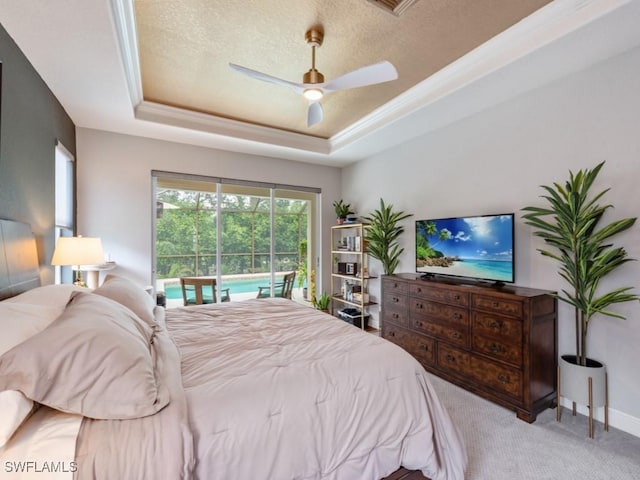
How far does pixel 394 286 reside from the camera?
3461mm

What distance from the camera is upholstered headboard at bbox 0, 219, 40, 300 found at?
5.51ft

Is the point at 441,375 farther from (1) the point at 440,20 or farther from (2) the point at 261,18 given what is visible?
(2) the point at 261,18

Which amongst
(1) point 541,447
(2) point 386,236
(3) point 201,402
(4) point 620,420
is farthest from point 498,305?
(3) point 201,402

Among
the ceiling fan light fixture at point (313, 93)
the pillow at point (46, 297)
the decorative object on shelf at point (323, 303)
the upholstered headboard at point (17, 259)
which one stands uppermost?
the ceiling fan light fixture at point (313, 93)

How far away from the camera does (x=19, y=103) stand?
2.00 m

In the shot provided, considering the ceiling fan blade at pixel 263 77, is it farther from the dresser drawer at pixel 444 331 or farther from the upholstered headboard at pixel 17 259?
the dresser drawer at pixel 444 331

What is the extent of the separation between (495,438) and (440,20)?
298cm

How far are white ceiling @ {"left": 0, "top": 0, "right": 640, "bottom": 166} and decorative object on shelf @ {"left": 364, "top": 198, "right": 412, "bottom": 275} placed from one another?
1026mm

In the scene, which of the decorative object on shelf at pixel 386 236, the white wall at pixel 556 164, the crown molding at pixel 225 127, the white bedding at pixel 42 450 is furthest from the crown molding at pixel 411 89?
the white bedding at pixel 42 450

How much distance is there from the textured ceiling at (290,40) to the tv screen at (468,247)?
148 centimetres

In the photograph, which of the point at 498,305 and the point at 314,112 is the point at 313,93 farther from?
the point at 498,305

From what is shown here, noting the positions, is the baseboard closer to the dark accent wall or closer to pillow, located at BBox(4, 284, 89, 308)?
pillow, located at BBox(4, 284, 89, 308)

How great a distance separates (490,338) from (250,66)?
10.4ft

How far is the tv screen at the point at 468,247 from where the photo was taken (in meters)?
2.67
